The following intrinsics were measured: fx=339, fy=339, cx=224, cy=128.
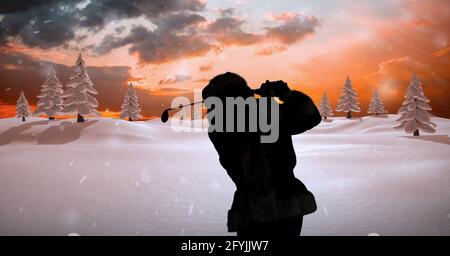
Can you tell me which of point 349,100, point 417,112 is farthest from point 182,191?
point 349,100

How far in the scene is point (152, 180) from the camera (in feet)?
44.2

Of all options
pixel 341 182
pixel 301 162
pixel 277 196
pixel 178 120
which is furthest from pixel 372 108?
pixel 277 196

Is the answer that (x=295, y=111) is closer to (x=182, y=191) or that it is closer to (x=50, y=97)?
(x=182, y=191)

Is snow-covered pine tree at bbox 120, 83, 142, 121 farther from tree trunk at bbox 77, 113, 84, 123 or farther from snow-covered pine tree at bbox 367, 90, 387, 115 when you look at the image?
snow-covered pine tree at bbox 367, 90, 387, 115

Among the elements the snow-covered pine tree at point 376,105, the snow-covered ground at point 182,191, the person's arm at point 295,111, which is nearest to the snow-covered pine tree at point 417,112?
the snow-covered ground at point 182,191

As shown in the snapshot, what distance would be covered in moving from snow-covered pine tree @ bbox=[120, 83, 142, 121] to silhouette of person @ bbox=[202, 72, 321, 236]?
5347 centimetres

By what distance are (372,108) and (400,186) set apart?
5695 cm

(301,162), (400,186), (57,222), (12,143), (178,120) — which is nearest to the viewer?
(57,222)

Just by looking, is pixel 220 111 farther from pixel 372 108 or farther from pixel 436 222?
pixel 372 108

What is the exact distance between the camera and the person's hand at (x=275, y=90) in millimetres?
3217

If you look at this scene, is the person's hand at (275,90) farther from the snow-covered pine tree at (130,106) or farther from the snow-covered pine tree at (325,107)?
the snow-covered pine tree at (325,107)

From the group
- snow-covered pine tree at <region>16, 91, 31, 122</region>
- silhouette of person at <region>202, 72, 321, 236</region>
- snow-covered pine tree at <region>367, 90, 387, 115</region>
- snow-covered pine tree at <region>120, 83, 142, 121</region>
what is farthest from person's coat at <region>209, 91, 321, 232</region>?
snow-covered pine tree at <region>367, 90, 387, 115</region>

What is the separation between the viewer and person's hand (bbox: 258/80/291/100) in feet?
10.6

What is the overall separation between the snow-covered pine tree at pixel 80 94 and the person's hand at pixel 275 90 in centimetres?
3507
